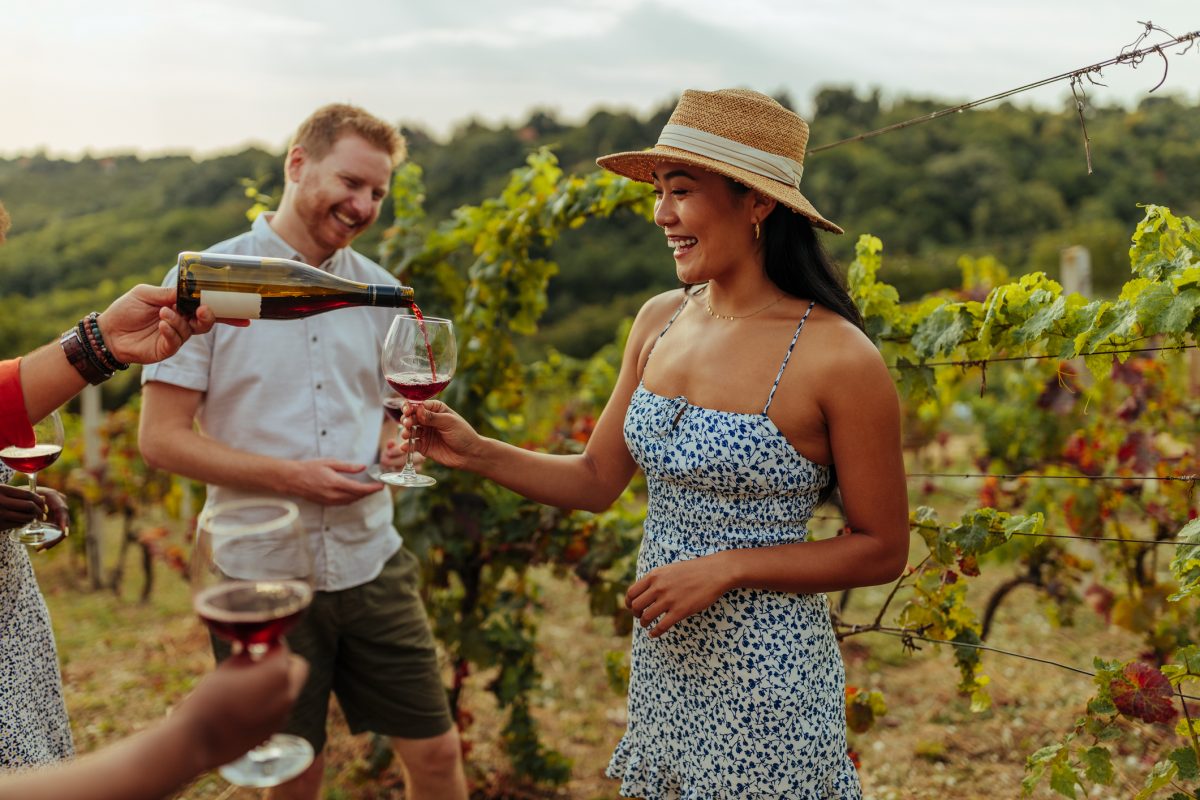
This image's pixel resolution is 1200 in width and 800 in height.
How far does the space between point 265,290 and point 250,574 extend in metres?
1.35

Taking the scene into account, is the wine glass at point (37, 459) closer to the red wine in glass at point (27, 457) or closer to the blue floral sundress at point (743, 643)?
the red wine in glass at point (27, 457)

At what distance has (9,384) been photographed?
1.93 meters

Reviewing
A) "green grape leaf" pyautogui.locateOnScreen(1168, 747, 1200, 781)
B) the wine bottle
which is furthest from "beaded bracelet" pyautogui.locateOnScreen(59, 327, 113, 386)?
"green grape leaf" pyautogui.locateOnScreen(1168, 747, 1200, 781)

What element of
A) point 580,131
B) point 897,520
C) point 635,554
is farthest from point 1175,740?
point 580,131

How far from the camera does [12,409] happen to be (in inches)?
75.9

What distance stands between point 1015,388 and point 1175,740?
252cm

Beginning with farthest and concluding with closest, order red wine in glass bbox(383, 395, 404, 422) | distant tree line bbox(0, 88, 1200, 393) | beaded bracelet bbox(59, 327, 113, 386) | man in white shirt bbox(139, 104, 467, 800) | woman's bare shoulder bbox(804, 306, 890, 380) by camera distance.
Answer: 1. distant tree line bbox(0, 88, 1200, 393)
2. man in white shirt bbox(139, 104, 467, 800)
3. red wine in glass bbox(383, 395, 404, 422)
4. beaded bracelet bbox(59, 327, 113, 386)
5. woman's bare shoulder bbox(804, 306, 890, 380)

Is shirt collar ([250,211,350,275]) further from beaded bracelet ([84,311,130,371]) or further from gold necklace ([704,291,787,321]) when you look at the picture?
gold necklace ([704,291,787,321])

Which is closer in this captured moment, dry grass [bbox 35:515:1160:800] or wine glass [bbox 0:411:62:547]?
wine glass [bbox 0:411:62:547]

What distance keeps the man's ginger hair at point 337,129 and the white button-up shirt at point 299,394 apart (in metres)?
0.27

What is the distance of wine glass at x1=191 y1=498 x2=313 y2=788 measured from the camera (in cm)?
109

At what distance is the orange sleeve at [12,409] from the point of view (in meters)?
1.92

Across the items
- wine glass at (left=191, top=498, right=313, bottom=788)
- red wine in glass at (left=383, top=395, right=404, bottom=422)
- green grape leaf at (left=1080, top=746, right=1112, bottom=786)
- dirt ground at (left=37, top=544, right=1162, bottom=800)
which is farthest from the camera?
dirt ground at (left=37, top=544, right=1162, bottom=800)

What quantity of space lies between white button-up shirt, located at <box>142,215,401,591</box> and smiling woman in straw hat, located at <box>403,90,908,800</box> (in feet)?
2.10
